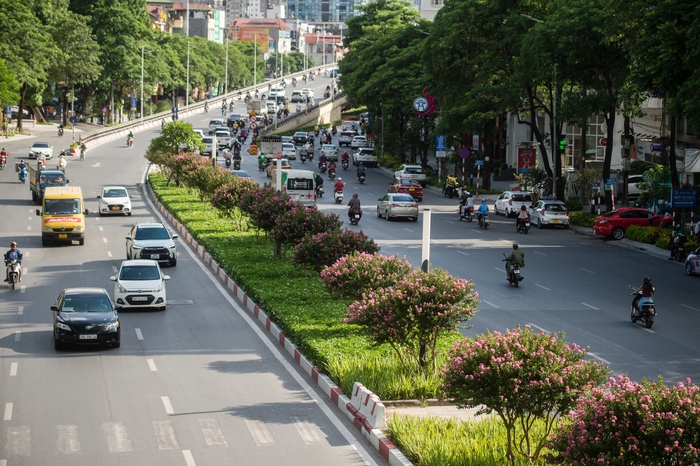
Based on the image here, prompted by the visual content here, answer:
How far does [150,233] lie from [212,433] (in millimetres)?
20797

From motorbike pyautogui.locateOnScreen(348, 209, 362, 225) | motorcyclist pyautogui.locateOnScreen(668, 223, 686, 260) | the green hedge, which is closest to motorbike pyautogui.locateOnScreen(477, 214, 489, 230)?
motorbike pyautogui.locateOnScreen(348, 209, 362, 225)

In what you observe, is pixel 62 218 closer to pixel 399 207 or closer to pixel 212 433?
pixel 399 207

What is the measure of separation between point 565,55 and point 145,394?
34.1 meters

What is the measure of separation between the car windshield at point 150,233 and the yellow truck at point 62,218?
537 cm

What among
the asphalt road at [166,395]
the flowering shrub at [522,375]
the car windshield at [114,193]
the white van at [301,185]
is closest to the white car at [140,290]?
the asphalt road at [166,395]

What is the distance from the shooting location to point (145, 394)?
18422 millimetres

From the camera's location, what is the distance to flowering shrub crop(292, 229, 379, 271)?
88.8ft

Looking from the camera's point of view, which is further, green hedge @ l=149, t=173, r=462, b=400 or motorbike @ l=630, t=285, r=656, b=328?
motorbike @ l=630, t=285, r=656, b=328

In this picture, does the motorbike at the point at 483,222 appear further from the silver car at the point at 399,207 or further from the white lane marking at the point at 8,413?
the white lane marking at the point at 8,413

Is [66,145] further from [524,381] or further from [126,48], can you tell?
[524,381]

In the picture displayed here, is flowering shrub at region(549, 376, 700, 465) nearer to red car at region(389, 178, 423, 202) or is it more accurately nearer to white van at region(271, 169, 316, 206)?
white van at region(271, 169, 316, 206)

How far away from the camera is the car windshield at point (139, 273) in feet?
91.8

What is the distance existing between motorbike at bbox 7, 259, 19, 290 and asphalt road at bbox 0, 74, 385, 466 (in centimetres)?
28

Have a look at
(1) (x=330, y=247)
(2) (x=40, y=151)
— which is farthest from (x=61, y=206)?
(2) (x=40, y=151)
